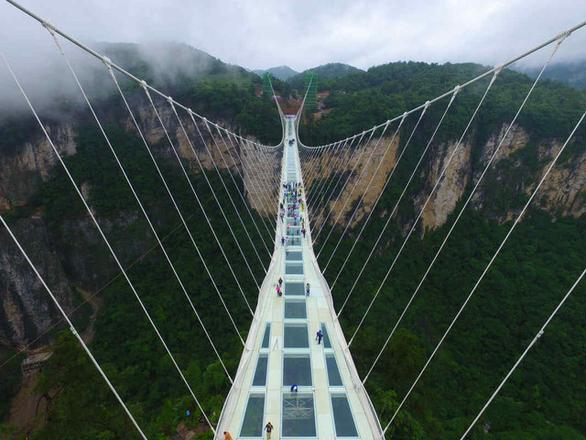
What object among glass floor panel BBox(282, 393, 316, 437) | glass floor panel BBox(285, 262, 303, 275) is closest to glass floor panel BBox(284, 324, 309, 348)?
glass floor panel BBox(282, 393, 316, 437)

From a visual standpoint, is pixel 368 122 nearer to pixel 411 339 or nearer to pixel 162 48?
pixel 411 339

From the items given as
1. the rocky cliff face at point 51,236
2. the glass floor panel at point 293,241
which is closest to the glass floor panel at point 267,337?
the glass floor panel at point 293,241

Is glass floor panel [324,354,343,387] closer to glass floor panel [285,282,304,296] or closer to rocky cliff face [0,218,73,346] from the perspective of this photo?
glass floor panel [285,282,304,296]

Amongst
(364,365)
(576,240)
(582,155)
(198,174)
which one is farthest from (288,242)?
(582,155)

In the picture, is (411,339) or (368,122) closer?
(411,339)

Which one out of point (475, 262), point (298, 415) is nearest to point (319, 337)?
point (298, 415)

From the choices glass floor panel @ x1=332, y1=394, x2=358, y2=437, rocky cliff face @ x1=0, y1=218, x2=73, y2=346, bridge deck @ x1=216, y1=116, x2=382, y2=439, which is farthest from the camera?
rocky cliff face @ x1=0, y1=218, x2=73, y2=346

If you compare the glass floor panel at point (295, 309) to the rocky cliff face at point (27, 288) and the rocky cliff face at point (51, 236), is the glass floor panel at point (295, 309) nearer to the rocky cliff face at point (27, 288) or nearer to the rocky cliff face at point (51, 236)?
the rocky cliff face at point (51, 236)
